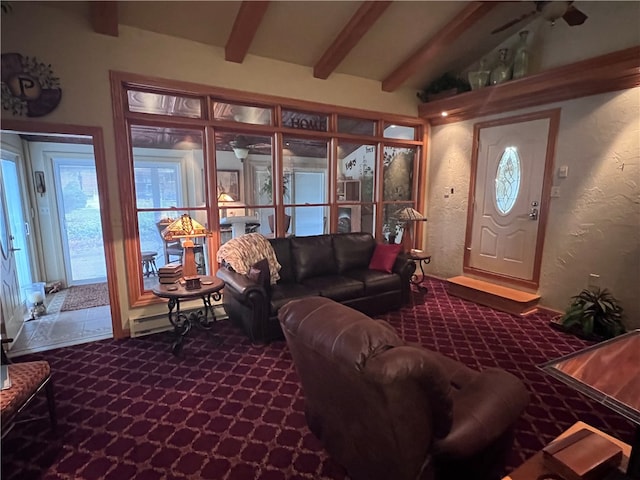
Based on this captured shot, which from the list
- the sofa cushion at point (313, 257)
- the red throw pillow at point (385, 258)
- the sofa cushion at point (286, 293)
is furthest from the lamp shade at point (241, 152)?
the red throw pillow at point (385, 258)

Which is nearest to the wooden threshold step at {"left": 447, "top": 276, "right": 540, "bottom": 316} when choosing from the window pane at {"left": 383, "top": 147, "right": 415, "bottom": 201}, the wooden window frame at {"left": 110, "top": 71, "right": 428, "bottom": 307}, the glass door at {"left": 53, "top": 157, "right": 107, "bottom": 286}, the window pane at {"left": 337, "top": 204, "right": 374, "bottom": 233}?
the window pane at {"left": 337, "top": 204, "right": 374, "bottom": 233}

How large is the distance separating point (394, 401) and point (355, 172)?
411 centimetres

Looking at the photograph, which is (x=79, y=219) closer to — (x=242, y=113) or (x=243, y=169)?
(x=243, y=169)

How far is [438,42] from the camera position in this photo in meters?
3.84

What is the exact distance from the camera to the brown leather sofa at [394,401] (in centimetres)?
105

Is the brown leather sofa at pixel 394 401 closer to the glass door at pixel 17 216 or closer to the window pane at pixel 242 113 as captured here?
the window pane at pixel 242 113

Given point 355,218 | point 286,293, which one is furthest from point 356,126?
point 286,293

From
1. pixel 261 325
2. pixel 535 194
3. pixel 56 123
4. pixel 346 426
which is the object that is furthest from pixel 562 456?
pixel 56 123

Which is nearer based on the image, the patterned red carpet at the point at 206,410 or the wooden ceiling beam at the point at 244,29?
the patterned red carpet at the point at 206,410

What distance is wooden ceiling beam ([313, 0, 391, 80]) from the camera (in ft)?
10.3

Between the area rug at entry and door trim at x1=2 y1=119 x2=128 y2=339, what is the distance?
1240 mm

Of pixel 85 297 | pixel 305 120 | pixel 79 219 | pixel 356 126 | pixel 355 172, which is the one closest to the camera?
pixel 305 120

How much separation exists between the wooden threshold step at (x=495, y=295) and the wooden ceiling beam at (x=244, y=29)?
12.5ft

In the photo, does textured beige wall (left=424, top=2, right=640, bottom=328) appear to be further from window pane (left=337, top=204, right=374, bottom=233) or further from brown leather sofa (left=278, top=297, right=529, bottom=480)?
brown leather sofa (left=278, top=297, right=529, bottom=480)
